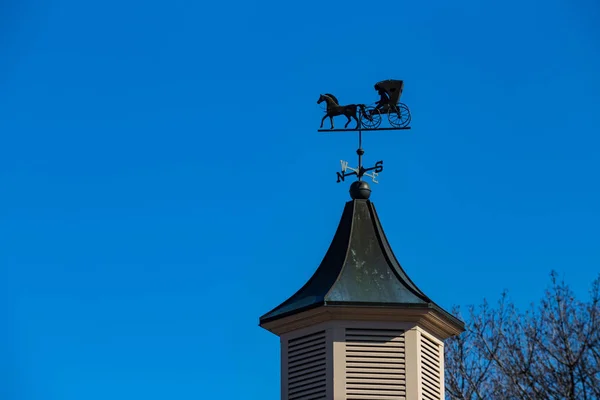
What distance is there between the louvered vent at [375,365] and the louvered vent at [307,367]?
387 millimetres

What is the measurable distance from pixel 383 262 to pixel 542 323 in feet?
23.2

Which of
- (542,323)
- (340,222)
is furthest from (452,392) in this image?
(340,222)

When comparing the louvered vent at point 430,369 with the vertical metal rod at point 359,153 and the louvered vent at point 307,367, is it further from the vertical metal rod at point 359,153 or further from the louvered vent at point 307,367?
the vertical metal rod at point 359,153

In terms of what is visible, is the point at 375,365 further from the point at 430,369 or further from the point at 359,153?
the point at 359,153

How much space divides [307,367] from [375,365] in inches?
38.0

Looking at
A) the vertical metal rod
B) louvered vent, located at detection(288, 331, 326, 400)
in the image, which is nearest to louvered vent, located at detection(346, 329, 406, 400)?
louvered vent, located at detection(288, 331, 326, 400)

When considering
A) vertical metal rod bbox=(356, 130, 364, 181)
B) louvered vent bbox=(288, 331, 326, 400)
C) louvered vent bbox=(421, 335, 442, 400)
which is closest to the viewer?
louvered vent bbox=(288, 331, 326, 400)

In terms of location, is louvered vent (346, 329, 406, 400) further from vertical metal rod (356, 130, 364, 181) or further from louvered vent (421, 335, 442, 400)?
vertical metal rod (356, 130, 364, 181)

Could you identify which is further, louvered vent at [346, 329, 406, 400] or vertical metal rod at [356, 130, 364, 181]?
vertical metal rod at [356, 130, 364, 181]

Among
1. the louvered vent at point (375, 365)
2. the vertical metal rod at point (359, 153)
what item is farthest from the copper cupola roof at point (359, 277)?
the louvered vent at point (375, 365)

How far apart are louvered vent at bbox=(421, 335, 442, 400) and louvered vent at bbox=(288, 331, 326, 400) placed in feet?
4.70

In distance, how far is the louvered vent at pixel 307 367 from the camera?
74.9 feet

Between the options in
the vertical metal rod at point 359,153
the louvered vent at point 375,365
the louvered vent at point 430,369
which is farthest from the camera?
the vertical metal rod at point 359,153

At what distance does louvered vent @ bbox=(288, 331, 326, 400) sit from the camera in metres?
22.8
